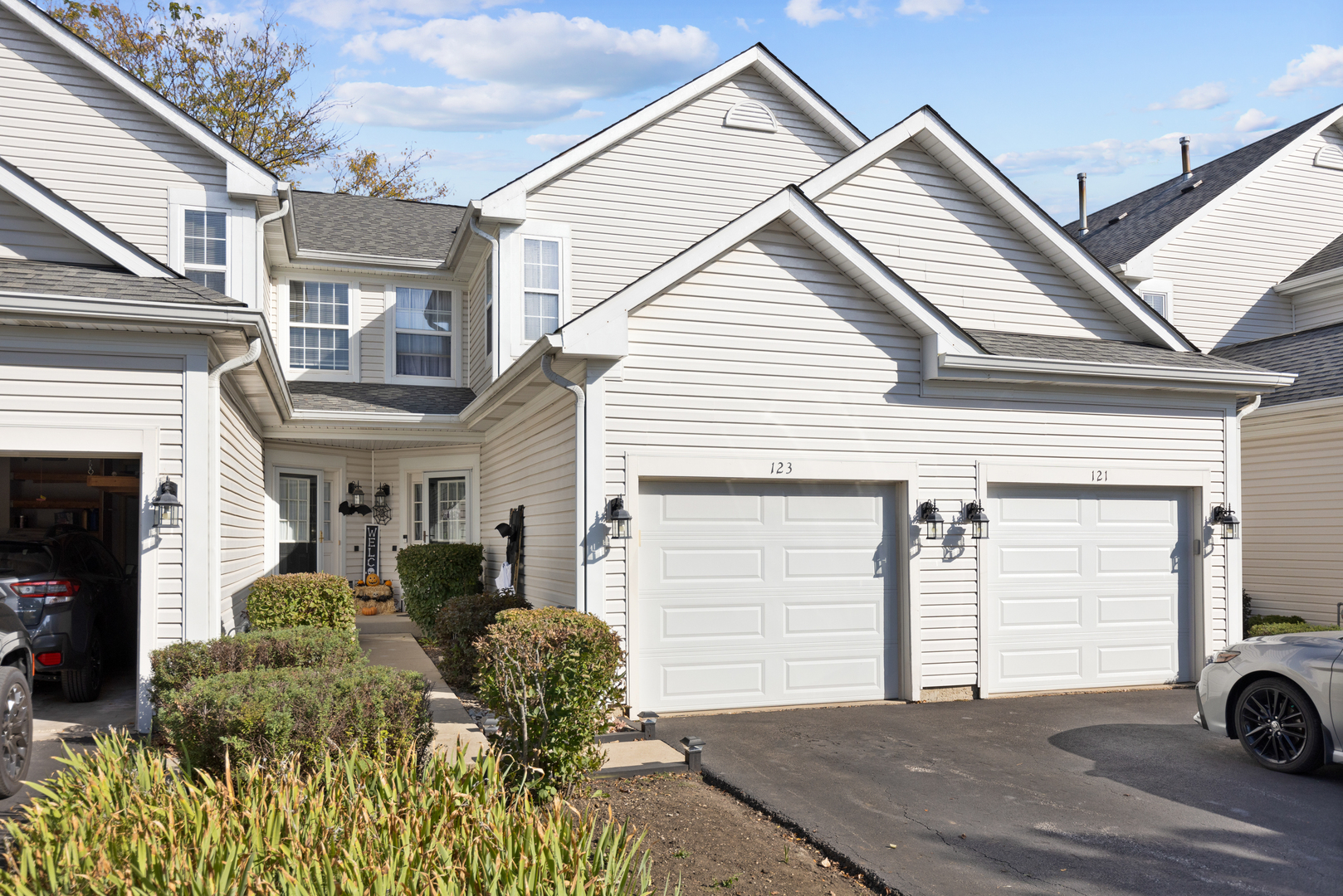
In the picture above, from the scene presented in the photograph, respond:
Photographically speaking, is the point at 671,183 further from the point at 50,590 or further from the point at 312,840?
the point at 312,840

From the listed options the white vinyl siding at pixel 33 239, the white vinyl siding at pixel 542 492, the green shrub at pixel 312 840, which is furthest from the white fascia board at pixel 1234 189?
the green shrub at pixel 312 840

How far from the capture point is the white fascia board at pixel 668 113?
13195 mm

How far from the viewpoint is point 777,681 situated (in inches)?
369

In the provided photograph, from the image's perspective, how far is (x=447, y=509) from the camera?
1592cm

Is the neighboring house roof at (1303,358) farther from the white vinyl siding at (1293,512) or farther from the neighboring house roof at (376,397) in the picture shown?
the neighboring house roof at (376,397)

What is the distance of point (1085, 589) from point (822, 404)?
3763 millimetres

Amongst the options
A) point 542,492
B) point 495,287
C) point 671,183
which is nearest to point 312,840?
point 542,492

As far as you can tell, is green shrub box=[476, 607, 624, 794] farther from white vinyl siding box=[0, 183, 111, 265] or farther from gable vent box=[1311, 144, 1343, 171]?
gable vent box=[1311, 144, 1343, 171]

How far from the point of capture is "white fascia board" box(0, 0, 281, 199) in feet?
39.2

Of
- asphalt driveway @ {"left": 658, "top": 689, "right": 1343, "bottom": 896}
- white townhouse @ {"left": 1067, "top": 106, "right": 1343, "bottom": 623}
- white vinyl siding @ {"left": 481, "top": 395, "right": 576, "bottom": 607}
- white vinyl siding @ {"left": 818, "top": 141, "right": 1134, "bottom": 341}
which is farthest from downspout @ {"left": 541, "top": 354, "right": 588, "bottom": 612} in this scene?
white townhouse @ {"left": 1067, "top": 106, "right": 1343, "bottom": 623}

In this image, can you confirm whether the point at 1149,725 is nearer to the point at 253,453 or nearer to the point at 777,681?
the point at 777,681

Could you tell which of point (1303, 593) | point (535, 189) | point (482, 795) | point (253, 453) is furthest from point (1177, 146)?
point (482, 795)

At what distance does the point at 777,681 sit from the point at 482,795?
5.37 metres

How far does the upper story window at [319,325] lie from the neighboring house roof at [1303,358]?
13880 millimetres
